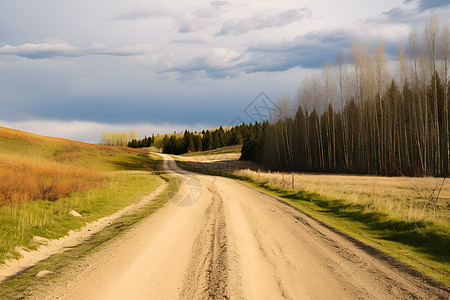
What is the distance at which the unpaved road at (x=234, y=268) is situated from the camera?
4961 millimetres

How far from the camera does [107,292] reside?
489 centimetres

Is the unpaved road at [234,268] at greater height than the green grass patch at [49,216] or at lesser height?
lesser

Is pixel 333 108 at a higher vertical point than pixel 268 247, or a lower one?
higher

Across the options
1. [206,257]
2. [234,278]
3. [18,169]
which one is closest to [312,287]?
[234,278]

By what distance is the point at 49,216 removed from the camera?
10.7m

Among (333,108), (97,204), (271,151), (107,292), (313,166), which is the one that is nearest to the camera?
(107,292)

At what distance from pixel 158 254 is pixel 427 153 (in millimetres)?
37884

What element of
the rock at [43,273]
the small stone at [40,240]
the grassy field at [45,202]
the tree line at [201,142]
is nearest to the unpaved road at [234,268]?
the rock at [43,273]

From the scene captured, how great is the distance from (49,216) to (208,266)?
743 cm

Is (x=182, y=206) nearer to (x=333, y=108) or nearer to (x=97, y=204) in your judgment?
(x=97, y=204)

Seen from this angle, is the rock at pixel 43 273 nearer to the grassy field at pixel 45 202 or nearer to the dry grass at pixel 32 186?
the grassy field at pixel 45 202

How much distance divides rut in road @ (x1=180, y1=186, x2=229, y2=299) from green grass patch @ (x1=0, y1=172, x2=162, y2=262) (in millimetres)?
4229

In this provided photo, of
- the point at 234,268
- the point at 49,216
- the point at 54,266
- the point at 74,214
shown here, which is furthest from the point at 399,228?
the point at 49,216

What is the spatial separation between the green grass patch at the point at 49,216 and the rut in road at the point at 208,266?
4229mm
